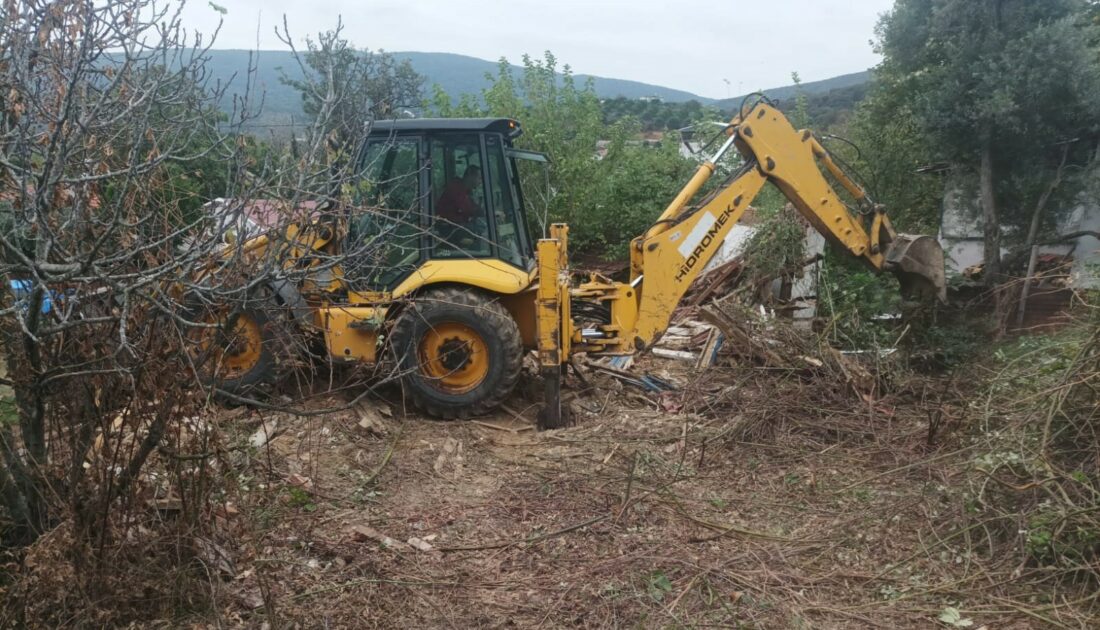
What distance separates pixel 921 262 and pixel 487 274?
392 centimetres

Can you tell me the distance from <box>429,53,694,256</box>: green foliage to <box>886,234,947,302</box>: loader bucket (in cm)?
553

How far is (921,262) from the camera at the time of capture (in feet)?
23.8

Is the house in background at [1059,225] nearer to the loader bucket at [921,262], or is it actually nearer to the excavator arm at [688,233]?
the loader bucket at [921,262]

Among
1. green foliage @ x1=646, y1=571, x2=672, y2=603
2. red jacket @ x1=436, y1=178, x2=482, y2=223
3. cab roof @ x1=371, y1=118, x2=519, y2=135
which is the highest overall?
cab roof @ x1=371, y1=118, x2=519, y2=135

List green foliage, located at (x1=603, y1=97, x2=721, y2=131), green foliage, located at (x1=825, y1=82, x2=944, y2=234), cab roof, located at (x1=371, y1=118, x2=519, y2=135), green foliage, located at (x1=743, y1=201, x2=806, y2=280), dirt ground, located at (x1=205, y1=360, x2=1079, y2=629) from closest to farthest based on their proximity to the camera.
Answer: dirt ground, located at (x1=205, y1=360, x2=1079, y2=629), cab roof, located at (x1=371, y1=118, x2=519, y2=135), green foliage, located at (x1=743, y1=201, x2=806, y2=280), green foliage, located at (x1=825, y1=82, x2=944, y2=234), green foliage, located at (x1=603, y1=97, x2=721, y2=131)

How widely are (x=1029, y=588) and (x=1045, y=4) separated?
6267 millimetres

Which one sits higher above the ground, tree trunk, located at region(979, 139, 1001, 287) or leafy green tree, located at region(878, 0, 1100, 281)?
leafy green tree, located at region(878, 0, 1100, 281)

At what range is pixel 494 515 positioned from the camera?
4.84 m

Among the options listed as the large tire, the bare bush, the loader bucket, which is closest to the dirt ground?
the large tire

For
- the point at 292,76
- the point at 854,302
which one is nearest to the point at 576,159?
the point at 854,302

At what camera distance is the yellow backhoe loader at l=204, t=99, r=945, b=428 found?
6.11 metres

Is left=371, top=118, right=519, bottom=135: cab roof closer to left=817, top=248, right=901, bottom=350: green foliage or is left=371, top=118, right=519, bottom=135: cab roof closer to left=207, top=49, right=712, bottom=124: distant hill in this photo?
left=207, top=49, right=712, bottom=124: distant hill

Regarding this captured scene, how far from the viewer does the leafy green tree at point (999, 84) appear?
7.57 meters

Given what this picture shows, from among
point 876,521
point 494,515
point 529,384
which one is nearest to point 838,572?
point 876,521
